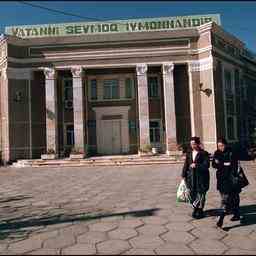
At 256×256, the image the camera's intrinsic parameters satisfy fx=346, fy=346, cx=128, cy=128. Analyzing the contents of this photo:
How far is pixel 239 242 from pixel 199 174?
1691mm

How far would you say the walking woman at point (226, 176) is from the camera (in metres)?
6.45

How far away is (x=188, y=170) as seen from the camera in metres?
7.03

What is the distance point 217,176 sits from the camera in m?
6.57

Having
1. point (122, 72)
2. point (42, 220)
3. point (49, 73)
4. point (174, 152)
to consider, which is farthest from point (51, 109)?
point (42, 220)

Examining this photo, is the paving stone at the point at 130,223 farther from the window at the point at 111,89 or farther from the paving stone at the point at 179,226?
the window at the point at 111,89

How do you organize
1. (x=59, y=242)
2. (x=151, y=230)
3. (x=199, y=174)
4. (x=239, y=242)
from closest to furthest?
(x=239, y=242) < (x=59, y=242) < (x=151, y=230) < (x=199, y=174)

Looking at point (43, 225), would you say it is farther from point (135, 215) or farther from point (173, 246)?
point (173, 246)

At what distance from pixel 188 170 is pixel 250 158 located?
16.4 metres

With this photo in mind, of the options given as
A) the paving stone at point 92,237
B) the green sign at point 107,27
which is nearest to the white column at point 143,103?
the green sign at point 107,27

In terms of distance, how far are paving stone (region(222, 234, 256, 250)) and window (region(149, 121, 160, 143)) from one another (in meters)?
18.7

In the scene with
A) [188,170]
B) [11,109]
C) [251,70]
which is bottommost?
[188,170]

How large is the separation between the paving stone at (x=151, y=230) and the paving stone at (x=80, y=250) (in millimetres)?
1082

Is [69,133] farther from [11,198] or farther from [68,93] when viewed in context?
[11,198]

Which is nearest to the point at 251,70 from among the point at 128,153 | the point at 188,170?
the point at 128,153
